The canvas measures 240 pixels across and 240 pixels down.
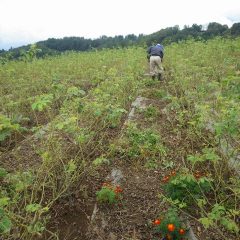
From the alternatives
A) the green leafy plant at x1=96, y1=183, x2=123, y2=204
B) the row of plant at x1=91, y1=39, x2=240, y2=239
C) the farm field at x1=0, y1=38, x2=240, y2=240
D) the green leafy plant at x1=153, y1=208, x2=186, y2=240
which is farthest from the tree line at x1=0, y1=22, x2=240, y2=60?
the green leafy plant at x1=153, y1=208, x2=186, y2=240

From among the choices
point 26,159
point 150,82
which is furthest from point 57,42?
point 26,159

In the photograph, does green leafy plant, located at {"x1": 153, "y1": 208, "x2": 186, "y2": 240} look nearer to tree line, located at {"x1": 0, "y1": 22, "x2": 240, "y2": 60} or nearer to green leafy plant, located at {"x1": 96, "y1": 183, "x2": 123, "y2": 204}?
green leafy plant, located at {"x1": 96, "y1": 183, "x2": 123, "y2": 204}

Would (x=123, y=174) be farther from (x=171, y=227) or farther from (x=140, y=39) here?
(x=140, y=39)

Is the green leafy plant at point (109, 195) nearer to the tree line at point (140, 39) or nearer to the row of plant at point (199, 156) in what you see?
the row of plant at point (199, 156)

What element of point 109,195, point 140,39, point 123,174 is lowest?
point 140,39

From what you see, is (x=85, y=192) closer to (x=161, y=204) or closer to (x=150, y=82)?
(x=161, y=204)

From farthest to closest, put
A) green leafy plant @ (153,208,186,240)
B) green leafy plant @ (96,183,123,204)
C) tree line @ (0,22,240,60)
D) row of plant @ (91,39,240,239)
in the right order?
tree line @ (0,22,240,60)
green leafy plant @ (96,183,123,204)
row of plant @ (91,39,240,239)
green leafy plant @ (153,208,186,240)

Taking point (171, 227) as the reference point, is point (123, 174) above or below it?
below

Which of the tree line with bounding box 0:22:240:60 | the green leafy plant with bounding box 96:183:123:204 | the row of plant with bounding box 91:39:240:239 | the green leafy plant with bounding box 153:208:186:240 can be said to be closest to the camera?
the green leafy plant with bounding box 153:208:186:240

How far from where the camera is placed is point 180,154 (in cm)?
472

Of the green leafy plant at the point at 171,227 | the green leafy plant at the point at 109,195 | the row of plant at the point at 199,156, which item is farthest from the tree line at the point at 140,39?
the green leafy plant at the point at 171,227

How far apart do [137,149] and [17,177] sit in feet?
6.00

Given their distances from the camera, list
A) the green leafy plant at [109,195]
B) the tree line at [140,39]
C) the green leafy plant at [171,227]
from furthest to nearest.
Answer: the tree line at [140,39]
the green leafy plant at [109,195]
the green leafy plant at [171,227]

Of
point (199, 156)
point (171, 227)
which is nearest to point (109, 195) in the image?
point (171, 227)
